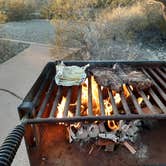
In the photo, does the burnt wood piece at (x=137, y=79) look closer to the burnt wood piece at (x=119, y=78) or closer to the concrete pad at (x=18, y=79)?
the burnt wood piece at (x=119, y=78)

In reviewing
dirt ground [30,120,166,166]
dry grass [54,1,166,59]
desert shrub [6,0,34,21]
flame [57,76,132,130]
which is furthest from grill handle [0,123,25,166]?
desert shrub [6,0,34,21]

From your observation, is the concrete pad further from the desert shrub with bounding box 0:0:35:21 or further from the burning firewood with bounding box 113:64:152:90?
the desert shrub with bounding box 0:0:35:21

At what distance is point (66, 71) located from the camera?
2.23m

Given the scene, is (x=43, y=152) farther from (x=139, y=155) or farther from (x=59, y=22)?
(x=59, y=22)

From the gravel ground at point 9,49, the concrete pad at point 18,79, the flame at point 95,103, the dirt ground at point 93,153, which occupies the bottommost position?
the concrete pad at point 18,79

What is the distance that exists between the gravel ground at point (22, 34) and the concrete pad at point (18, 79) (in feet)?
0.91

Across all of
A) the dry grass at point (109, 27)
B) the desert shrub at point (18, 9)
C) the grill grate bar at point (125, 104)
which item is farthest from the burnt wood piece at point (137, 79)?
the desert shrub at point (18, 9)

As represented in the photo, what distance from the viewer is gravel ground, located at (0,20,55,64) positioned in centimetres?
528

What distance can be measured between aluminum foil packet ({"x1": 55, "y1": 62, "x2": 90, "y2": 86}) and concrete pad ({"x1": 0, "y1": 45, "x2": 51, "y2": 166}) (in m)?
0.78

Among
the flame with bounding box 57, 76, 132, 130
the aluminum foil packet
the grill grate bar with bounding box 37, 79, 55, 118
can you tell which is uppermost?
the aluminum foil packet

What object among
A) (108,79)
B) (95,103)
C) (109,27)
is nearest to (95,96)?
(95,103)

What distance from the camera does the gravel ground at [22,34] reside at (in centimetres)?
528

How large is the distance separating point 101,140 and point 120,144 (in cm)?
17

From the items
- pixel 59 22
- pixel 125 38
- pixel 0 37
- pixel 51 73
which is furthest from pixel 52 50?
pixel 51 73
